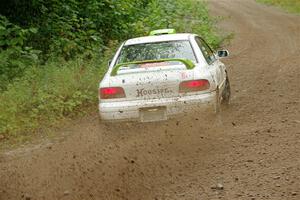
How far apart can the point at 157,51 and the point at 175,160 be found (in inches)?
85.9

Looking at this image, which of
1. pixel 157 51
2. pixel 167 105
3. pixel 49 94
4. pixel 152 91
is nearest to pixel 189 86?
pixel 167 105

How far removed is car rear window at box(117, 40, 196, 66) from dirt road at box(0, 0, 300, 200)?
1145 mm

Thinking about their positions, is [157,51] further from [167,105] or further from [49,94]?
[49,94]

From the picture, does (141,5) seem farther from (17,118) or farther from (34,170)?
(34,170)

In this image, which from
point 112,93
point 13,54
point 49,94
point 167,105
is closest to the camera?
point 167,105

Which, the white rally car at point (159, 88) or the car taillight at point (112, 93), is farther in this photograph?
the car taillight at point (112, 93)

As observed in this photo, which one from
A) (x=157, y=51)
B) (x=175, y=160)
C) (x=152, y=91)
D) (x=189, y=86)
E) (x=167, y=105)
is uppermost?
(x=157, y=51)

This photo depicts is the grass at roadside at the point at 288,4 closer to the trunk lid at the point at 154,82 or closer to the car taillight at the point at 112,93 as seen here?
the trunk lid at the point at 154,82

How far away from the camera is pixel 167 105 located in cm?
784

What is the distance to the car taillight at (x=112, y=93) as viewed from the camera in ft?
26.3

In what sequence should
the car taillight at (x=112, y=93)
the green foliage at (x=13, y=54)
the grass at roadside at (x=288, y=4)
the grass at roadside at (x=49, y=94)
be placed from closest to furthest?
the car taillight at (x=112, y=93), the grass at roadside at (x=49, y=94), the green foliage at (x=13, y=54), the grass at roadside at (x=288, y=4)

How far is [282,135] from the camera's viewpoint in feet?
26.0

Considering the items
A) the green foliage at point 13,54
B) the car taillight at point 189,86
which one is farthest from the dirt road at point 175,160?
the green foliage at point 13,54

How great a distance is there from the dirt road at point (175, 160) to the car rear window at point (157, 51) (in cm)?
115
